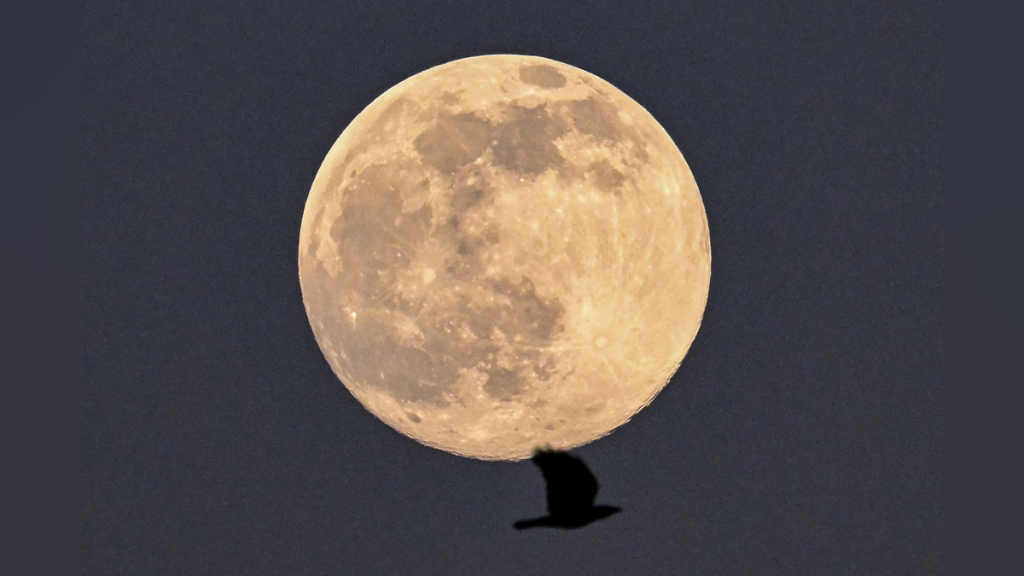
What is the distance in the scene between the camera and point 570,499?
236 inches

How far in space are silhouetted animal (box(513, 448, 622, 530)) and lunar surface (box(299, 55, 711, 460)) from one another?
0.48m

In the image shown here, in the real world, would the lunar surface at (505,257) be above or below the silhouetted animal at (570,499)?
above

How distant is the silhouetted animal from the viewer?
19.0 feet

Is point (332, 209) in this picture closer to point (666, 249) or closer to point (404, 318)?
point (404, 318)

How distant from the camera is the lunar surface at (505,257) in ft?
15.4

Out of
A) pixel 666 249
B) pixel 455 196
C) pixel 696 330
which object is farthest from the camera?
pixel 696 330

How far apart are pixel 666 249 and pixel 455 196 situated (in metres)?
1.30

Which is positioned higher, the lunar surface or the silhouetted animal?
the lunar surface

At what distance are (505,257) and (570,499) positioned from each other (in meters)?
2.18

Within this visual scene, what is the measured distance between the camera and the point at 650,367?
5188 mm

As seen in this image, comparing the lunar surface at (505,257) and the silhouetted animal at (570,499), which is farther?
the silhouetted animal at (570,499)

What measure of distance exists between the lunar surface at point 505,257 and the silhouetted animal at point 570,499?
48 cm

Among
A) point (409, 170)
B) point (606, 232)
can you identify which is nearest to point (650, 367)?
point (606, 232)

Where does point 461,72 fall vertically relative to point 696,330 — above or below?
above
